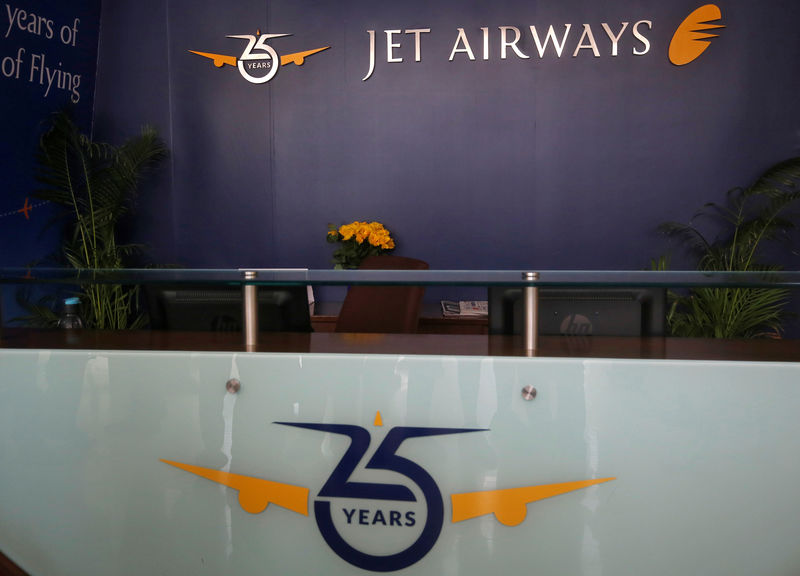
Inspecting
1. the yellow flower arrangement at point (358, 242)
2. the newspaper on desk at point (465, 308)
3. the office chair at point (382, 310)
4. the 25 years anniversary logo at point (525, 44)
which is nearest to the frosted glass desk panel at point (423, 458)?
the office chair at point (382, 310)

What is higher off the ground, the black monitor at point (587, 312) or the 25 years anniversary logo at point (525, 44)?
the 25 years anniversary logo at point (525, 44)

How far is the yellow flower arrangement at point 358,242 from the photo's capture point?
4.05m

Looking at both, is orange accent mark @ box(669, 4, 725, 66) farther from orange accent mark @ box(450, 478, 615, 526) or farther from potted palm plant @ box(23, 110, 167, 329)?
orange accent mark @ box(450, 478, 615, 526)

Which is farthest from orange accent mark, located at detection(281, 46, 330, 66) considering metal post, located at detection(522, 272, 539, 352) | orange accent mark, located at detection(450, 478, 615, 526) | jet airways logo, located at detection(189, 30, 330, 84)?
orange accent mark, located at detection(450, 478, 615, 526)

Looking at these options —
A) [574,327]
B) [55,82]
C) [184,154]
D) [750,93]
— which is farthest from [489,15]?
[574,327]

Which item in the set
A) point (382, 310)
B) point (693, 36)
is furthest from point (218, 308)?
point (693, 36)

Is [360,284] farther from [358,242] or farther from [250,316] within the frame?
[358,242]

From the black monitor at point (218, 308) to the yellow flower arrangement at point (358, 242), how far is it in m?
2.32

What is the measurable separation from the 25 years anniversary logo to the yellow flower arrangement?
3.43 feet

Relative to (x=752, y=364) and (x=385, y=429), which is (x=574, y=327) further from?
(x=385, y=429)

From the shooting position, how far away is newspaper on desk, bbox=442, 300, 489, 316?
3.81 metres

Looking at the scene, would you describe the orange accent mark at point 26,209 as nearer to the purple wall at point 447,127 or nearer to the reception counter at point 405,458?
the purple wall at point 447,127

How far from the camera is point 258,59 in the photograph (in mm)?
4355

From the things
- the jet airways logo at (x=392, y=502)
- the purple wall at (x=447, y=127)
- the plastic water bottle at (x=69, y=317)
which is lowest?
the jet airways logo at (x=392, y=502)
